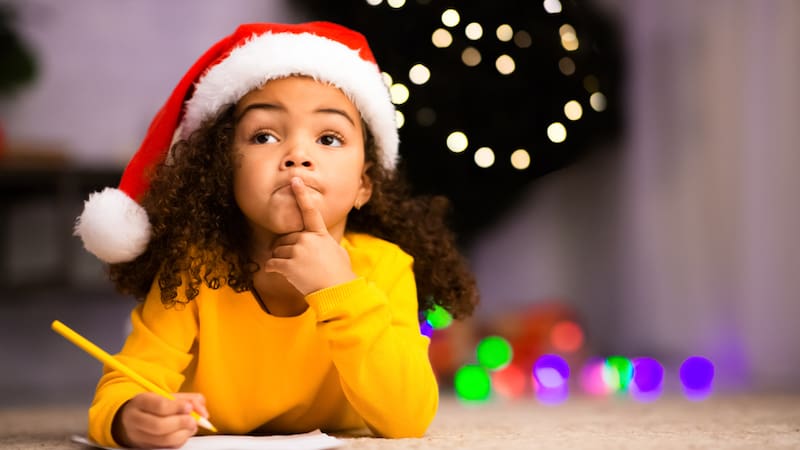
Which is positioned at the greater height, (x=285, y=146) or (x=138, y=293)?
(x=285, y=146)

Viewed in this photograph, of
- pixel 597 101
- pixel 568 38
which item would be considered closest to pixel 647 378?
pixel 597 101

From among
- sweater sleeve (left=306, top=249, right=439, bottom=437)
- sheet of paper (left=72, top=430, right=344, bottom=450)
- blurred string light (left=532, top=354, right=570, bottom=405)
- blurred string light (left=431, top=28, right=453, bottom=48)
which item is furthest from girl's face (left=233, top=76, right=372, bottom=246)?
blurred string light (left=431, top=28, right=453, bottom=48)

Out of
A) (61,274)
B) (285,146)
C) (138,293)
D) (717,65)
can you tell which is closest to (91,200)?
(138,293)

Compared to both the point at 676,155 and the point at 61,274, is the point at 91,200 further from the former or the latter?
the point at 676,155

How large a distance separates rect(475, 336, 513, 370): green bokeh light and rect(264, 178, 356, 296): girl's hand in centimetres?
145

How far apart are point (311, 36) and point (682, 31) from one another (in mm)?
1711

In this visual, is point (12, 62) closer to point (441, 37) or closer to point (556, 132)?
point (441, 37)

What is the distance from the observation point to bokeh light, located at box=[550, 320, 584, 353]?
7.96 feet

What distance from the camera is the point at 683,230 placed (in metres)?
2.47

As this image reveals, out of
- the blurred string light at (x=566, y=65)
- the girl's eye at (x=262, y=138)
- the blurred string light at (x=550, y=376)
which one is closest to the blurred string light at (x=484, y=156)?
the blurred string light at (x=566, y=65)

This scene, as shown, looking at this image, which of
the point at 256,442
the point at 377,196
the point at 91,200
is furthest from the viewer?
the point at 377,196

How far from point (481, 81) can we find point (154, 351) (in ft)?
5.08

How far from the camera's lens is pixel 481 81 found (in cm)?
238

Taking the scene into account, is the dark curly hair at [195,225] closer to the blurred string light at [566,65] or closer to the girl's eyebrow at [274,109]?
the girl's eyebrow at [274,109]
